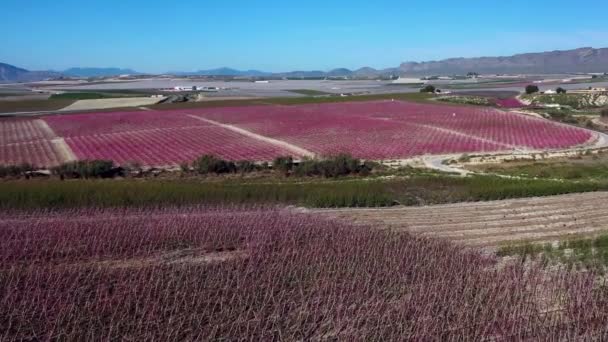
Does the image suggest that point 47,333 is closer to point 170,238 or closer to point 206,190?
point 170,238

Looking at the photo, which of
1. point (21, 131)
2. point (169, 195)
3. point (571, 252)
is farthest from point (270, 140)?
point (571, 252)

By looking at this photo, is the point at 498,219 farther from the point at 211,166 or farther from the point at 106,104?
the point at 106,104

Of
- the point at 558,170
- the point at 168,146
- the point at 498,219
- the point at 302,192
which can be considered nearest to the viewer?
the point at 498,219

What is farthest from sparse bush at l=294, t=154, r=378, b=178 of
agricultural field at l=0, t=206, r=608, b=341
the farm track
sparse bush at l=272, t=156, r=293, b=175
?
agricultural field at l=0, t=206, r=608, b=341

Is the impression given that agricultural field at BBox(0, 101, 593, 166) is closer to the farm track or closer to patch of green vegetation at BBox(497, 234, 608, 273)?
the farm track

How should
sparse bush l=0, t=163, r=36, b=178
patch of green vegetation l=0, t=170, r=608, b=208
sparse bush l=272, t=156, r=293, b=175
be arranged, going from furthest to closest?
sparse bush l=272, t=156, r=293, b=175
sparse bush l=0, t=163, r=36, b=178
patch of green vegetation l=0, t=170, r=608, b=208

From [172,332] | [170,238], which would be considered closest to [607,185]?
[170,238]
